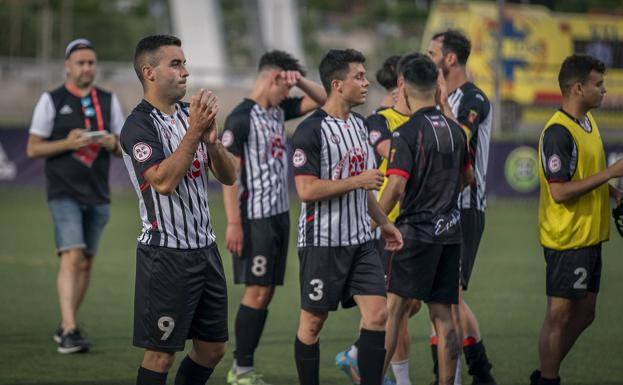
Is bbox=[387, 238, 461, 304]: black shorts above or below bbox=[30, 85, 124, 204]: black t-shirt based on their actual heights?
below

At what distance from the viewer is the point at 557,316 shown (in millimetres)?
6988

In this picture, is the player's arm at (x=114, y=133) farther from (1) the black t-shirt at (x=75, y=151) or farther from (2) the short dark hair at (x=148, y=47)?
(2) the short dark hair at (x=148, y=47)

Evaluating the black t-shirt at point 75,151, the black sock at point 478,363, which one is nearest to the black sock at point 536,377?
the black sock at point 478,363

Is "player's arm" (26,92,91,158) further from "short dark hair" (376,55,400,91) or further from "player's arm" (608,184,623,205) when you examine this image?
"player's arm" (608,184,623,205)

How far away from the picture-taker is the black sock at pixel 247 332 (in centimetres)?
764

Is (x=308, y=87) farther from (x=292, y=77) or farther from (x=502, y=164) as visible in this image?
(x=502, y=164)

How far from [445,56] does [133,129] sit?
2928 mm

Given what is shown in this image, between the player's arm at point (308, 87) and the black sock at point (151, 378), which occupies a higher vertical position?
the player's arm at point (308, 87)

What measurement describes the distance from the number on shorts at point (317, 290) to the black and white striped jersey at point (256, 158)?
4.91 ft

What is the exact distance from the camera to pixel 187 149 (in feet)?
17.4

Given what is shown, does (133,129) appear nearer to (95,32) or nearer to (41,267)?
(41,267)

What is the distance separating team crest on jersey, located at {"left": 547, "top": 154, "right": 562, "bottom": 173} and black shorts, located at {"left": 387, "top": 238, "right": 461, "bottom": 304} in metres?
0.83

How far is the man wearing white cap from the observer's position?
29.1ft

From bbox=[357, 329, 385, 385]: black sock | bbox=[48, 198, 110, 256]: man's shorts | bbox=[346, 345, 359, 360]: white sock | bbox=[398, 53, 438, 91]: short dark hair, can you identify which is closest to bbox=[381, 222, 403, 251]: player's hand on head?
bbox=[357, 329, 385, 385]: black sock
